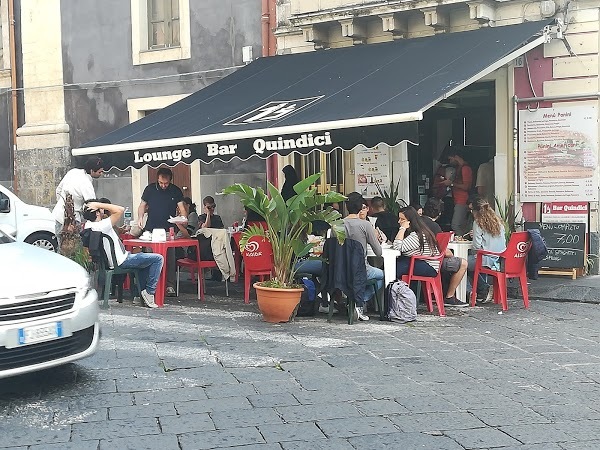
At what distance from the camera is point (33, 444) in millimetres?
4879

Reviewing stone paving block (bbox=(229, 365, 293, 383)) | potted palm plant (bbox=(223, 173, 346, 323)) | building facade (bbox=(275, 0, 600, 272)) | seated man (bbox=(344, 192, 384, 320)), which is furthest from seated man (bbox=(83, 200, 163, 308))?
building facade (bbox=(275, 0, 600, 272))

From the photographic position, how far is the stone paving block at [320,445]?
15.5ft

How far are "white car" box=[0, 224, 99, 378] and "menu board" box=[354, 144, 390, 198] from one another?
7.70 m

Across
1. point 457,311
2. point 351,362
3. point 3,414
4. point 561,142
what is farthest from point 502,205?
point 3,414

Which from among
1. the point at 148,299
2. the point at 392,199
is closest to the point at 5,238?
the point at 148,299

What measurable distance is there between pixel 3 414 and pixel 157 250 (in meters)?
4.81

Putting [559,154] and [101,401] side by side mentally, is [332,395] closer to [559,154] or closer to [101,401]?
[101,401]

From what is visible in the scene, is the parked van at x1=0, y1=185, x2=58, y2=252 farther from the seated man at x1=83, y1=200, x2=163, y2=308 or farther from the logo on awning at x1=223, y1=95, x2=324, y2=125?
the logo on awning at x1=223, y1=95, x2=324, y2=125

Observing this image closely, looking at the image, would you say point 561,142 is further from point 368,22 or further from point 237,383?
point 237,383

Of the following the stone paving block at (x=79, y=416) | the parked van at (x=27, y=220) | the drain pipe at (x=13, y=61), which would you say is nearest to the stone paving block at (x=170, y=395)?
the stone paving block at (x=79, y=416)

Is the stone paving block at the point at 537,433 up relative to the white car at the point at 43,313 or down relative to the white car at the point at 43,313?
down

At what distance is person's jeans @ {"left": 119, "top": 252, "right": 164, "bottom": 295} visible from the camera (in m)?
9.72

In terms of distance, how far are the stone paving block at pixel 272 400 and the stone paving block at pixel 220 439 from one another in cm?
52

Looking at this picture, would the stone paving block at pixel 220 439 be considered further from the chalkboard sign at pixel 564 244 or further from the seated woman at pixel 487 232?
the chalkboard sign at pixel 564 244
